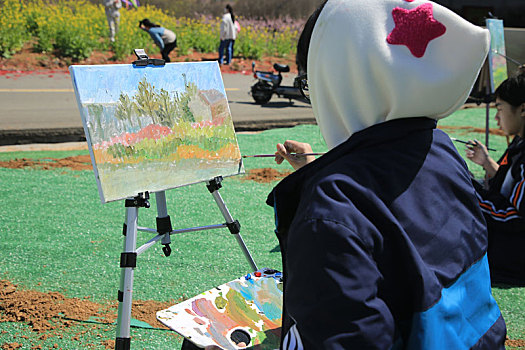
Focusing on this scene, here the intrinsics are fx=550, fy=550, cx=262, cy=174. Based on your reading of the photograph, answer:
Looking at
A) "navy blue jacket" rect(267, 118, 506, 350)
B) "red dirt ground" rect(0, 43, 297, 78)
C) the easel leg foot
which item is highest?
"navy blue jacket" rect(267, 118, 506, 350)

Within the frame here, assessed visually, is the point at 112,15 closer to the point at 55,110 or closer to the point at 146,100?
the point at 55,110

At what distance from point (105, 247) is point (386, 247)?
8.89ft

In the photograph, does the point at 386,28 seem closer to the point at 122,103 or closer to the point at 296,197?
the point at 296,197

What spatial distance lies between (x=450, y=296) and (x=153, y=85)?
1.80 meters

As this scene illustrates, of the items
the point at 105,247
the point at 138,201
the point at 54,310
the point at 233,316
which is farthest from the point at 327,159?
the point at 105,247

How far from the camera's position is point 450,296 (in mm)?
983

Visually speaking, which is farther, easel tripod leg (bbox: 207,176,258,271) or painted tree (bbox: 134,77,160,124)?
easel tripod leg (bbox: 207,176,258,271)

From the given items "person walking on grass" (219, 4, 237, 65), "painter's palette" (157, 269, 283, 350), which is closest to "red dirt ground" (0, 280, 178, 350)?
"painter's palette" (157, 269, 283, 350)

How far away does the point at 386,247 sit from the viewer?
2.94 ft

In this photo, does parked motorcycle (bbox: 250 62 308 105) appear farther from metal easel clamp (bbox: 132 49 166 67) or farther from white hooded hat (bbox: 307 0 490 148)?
white hooded hat (bbox: 307 0 490 148)

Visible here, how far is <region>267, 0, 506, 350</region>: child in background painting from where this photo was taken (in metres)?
0.84

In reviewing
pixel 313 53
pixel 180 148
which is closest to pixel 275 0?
pixel 180 148

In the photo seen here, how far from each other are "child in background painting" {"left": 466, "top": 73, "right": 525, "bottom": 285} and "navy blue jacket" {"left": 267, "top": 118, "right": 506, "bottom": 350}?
183 cm

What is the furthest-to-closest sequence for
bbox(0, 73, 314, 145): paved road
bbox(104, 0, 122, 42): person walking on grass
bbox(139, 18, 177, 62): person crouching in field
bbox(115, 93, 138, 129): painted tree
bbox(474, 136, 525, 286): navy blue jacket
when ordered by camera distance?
bbox(104, 0, 122, 42): person walking on grass
bbox(139, 18, 177, 62): person crouching in field
bbox(0, 73, 314, 145): paved road
bbox(474, 136, 525, 286): navy blue jacket
bbox(115, 93, 138, 129): painted tree
